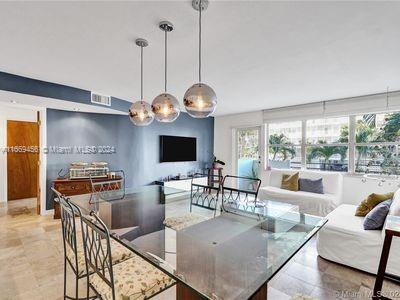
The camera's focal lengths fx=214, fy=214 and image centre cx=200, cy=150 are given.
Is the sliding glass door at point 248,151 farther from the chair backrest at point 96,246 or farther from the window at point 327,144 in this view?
the chair backrest at point 96,246

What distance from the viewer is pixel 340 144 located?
14.5 feet

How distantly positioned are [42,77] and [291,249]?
3608 mm

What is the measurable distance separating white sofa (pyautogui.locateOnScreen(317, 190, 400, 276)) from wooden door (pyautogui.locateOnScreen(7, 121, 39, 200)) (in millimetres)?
6003

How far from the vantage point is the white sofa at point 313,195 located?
3633 mm

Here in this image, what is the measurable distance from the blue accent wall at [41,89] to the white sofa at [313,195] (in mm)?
3748

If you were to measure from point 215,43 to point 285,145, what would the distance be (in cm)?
381

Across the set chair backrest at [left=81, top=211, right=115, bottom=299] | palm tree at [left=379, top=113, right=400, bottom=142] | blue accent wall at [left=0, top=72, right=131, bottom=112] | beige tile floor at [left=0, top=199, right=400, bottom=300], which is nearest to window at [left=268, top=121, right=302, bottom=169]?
palm tree at [left=379, top=113, right=400, bottom=142]

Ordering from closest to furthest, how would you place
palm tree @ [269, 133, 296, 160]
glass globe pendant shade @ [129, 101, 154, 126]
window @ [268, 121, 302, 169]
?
glass globe pendant shade @ [129, 101, 154, 126], window @ [268, 121, 302, 169], palm tree @ [269, 133, 296, 160]

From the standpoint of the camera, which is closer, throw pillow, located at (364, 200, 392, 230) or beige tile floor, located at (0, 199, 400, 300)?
beige tile floor, located at (0, 199, 400, 300)

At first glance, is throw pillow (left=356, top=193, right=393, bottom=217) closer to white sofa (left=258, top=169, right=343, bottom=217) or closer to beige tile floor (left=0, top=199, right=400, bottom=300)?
beige tile floor (left=0, top=199, right=400, bottom=300)

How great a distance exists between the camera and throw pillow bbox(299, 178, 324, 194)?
4031mm

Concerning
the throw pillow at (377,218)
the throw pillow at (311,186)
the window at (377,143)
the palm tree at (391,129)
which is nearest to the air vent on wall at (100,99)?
the throw pillow at (311,186)

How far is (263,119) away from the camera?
210 inches

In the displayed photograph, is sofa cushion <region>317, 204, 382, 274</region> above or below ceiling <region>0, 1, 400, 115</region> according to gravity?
below
